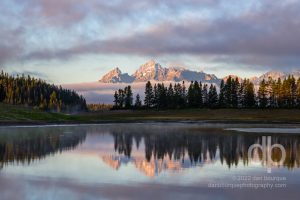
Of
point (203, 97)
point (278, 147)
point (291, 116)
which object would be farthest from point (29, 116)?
point (203, 97)

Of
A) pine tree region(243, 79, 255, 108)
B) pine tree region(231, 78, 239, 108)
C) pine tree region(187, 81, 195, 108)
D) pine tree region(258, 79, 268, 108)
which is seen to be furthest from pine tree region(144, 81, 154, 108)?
pine tree region(258, 79, 268, 108)

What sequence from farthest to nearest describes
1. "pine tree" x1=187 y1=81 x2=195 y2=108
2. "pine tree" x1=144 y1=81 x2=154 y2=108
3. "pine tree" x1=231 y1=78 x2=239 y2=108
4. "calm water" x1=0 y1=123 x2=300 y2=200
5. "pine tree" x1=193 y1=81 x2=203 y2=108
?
"pine tree" x1=144 y1=81 x2=154 y2=108
"pine tree" x1=187 y1=81 x2=195 y2=108
"pine tree" x1=193 y1=81 x2=203 y2=108
"pine tree" x1=231 y1=78 x2=239 y2=108
"calm water" x1=0 y1=123 x2=300 y2=200

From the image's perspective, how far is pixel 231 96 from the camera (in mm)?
161750

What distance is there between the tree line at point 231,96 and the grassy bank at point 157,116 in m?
15.4

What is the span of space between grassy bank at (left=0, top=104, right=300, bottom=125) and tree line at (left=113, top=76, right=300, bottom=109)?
1544cm

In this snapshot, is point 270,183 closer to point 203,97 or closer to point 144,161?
point 144,161

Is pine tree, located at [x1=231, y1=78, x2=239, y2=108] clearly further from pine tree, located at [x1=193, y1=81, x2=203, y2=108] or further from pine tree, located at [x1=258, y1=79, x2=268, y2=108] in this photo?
pine tree, located at [x1=193, y1=81, x2=203, y2=108]

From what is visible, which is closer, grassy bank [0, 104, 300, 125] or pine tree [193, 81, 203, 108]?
grassy bank [0, 104, 300, 125]

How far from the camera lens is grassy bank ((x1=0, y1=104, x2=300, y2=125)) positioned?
81.8 meters

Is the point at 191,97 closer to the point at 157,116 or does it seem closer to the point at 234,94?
the point at 234,94

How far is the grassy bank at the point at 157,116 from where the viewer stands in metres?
81.8

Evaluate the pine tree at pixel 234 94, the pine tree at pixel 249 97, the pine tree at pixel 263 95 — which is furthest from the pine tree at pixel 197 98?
the pine tree at pixel 263 95

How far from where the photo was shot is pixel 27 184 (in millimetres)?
16781

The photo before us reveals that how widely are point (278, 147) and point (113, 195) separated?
69.5 ft
